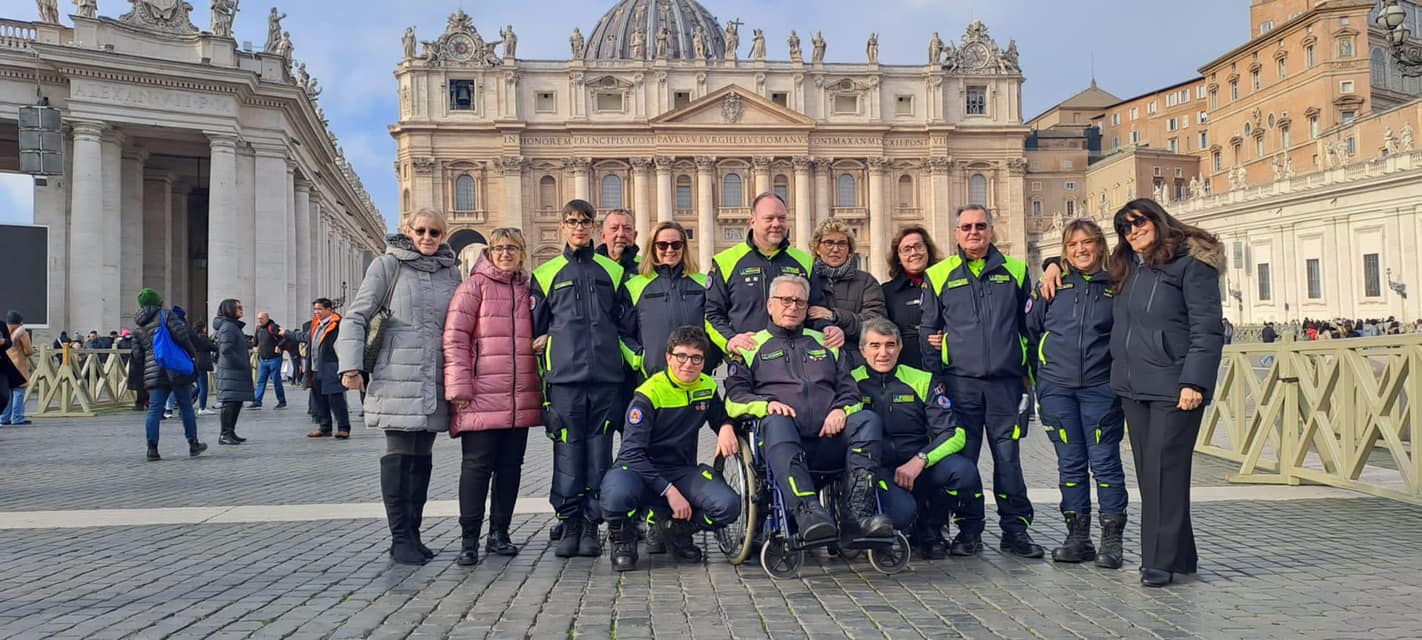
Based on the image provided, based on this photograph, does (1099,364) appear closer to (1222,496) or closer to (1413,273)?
(1222,496)

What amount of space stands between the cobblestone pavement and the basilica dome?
3342 inches

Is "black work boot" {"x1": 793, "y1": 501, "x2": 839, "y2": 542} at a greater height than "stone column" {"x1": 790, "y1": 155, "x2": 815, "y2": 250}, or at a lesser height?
lesser

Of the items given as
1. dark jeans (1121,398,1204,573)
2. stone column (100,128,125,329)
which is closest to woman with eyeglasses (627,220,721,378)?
dark jeans (1121,398,1204,573)

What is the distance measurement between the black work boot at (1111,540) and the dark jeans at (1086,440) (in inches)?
1.5

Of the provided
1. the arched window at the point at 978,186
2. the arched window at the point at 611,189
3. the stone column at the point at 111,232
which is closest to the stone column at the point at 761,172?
the arched window at the point at 611,189

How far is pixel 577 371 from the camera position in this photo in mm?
6207

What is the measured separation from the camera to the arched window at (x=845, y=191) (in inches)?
3027

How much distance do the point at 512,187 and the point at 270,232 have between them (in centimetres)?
4566

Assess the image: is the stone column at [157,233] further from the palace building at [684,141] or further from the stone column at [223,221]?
the palace building at [684,141]

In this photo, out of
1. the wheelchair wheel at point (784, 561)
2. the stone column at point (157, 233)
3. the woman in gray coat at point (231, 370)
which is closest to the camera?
the wheelchair wheel at point (784, 561)

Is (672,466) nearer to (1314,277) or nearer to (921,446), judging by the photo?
(921,446)

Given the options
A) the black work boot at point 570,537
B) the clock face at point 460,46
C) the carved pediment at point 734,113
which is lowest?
the black work boot at point 570,537

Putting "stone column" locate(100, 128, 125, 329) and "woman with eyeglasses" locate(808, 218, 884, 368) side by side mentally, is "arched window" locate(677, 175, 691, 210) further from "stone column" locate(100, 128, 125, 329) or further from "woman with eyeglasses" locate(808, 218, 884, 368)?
"woman with eyeglasses" locate(808, 218, 884, 368)

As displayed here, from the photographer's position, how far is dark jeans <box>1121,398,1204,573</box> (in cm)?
535
